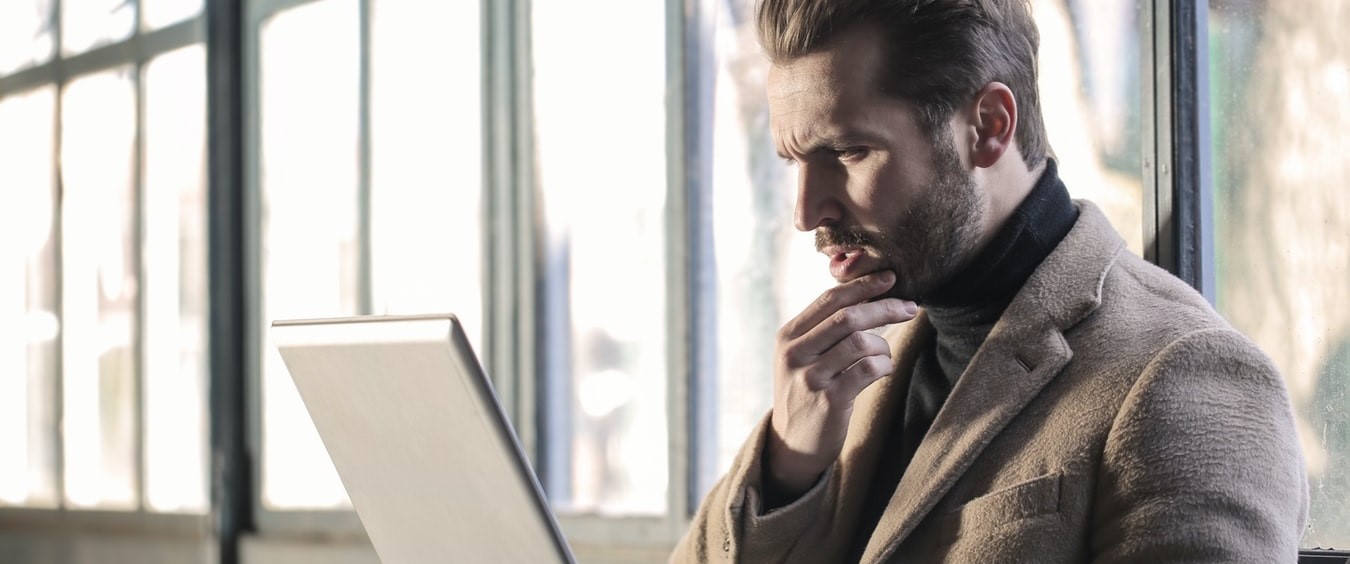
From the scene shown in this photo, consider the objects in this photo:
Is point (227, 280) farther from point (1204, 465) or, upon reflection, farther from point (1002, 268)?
point (1204, 465)

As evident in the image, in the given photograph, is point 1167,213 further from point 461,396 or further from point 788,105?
point 461,396

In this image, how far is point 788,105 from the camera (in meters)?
1.64

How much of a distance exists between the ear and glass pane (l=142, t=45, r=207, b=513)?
3463mm

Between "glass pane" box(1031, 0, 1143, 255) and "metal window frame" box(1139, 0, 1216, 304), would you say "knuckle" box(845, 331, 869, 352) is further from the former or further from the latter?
"glass pane" box(1031, 0, 1143, 255)

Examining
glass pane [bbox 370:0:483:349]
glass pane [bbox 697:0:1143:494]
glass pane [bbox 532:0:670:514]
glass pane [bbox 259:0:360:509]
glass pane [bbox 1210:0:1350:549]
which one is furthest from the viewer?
glass pane [bbox 259:0:360:509]

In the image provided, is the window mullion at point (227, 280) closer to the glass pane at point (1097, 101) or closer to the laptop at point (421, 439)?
the glass pane at point (1097, 101)

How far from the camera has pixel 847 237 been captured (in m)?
1.63

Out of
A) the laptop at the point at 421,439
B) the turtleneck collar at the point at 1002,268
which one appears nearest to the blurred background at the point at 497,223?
the turtleneck collar at the point at 1002,268

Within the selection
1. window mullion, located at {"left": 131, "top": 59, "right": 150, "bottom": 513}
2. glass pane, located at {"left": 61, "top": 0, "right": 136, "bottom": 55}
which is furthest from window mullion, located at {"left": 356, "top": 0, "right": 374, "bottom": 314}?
glass pane, located at {"left": 61, "top": 0, "right": 136, "bottom": 55}

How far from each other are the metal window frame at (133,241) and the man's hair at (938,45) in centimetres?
343

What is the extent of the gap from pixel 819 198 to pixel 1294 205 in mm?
784

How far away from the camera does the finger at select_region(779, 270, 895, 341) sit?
161cm

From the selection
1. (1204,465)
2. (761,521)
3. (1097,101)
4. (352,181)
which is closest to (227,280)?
(352,181)

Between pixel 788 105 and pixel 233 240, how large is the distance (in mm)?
3296
